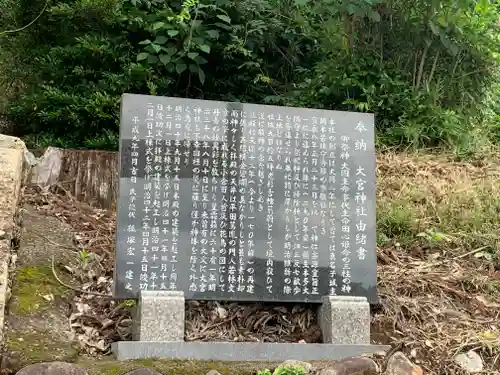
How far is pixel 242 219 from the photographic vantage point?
11.6 feet

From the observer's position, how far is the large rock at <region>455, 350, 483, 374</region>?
11.1 ft

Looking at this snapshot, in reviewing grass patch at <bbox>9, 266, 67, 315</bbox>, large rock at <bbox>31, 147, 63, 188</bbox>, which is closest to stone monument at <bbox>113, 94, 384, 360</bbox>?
grass patch at <bbox>9, 266, 67, 315</bbox>

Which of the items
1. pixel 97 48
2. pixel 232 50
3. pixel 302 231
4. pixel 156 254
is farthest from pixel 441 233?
pixel 97 48

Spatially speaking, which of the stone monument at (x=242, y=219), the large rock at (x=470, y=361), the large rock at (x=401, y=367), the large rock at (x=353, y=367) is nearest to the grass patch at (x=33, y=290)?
the stone monument at (x=242, y=219)

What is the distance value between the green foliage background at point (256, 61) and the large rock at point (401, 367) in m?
2.70

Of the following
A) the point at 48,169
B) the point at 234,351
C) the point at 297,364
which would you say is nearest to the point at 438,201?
the point at 297,364

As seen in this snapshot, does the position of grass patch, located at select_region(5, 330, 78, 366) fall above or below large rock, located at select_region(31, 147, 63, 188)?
→ below

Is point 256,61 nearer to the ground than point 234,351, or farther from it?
farther from it

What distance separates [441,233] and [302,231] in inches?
57.4

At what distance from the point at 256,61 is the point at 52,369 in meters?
4.18

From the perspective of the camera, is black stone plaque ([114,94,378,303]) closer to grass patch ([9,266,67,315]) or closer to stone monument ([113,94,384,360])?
stone monument ([113,94,384,360])

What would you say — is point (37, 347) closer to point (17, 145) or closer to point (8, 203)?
point (8, 203)

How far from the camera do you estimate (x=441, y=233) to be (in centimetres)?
453

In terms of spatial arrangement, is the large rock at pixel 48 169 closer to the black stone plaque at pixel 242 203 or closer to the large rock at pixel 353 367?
the black stone plaque at pixel 242 203
